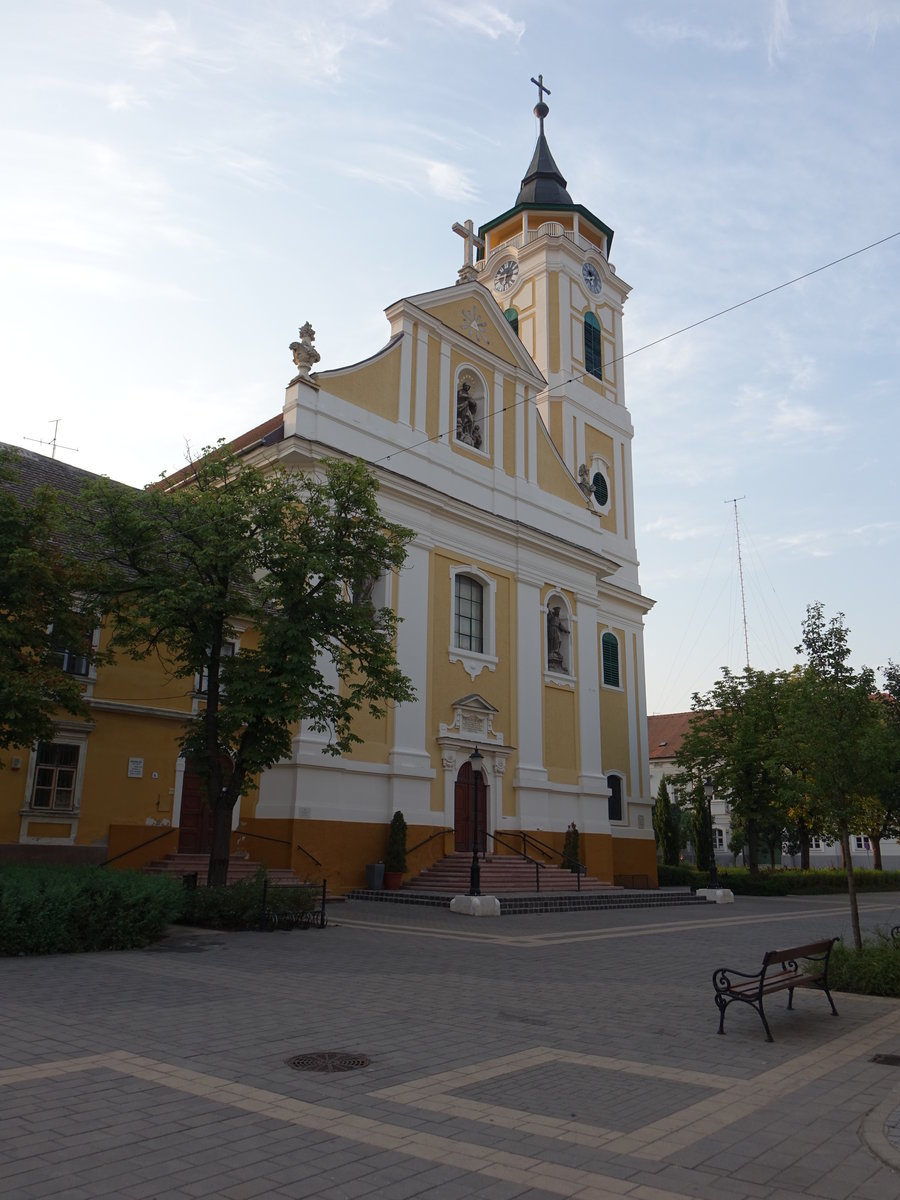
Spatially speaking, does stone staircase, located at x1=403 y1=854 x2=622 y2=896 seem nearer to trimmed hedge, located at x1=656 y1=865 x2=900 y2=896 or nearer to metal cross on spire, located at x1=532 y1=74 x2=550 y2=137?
trimmed hedge, located at x1=656 y1=865 x2=900 y2=896

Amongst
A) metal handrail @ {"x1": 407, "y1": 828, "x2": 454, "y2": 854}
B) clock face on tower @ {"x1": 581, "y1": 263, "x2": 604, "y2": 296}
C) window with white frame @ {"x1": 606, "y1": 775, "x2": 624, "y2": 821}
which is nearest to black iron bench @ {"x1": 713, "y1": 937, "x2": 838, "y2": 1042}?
metal handrail @ {"x1": 407, "y1": 828, "x2": 454, "y2": 854}

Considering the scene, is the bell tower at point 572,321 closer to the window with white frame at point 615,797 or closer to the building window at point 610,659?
the building window at point 610,659

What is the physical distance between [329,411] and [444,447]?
4.67 m

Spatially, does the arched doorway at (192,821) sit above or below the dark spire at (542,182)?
below

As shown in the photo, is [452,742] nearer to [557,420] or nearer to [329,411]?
[329,411]

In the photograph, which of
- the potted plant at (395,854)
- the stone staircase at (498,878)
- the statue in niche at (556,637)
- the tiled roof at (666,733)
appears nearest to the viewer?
the potted plant at (395,854)

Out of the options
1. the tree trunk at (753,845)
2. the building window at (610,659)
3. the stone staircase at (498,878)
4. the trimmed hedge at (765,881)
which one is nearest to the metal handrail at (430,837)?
the stone staircase at (498,878)

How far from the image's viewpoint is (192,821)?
70.9 ft

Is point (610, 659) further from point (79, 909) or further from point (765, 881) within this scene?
point (79, 909)

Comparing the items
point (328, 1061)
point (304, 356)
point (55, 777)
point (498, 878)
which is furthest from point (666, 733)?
point (328, 1061)

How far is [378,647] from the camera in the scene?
17.6 metres

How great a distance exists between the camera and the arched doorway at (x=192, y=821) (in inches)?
840

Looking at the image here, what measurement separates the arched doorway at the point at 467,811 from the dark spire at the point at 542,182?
2533 cm

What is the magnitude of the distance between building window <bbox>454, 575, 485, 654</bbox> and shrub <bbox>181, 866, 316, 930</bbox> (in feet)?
42.6
